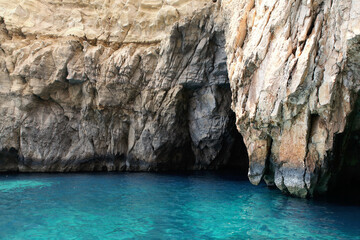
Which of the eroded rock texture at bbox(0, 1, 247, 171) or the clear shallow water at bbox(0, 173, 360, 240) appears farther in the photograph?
the eroded rock texture at bbox(0, 1, 247, 171)

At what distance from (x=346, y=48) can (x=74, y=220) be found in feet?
34.5

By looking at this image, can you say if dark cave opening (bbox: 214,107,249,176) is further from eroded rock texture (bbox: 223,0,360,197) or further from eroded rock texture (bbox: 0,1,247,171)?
eroded rock texture (bbox: 223,0,360,197)

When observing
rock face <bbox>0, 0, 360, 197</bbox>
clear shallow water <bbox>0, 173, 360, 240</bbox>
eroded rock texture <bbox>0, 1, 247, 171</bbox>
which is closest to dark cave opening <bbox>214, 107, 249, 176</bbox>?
rock face <bbox>0, 0, 360, 197</bbox>

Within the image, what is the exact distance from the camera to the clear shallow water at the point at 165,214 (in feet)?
29.0

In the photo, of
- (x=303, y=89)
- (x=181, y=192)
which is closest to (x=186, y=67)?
(x=181, y=192)

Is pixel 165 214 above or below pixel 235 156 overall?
below

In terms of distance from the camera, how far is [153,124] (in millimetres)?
23297

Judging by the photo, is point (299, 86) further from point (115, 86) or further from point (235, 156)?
point (235, 156)

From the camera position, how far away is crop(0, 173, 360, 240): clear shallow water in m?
8.85

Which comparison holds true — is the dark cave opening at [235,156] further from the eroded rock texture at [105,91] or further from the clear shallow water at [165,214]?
the clear shallow water at [165,214]

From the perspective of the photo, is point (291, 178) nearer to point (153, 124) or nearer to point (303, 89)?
point (303, 89)

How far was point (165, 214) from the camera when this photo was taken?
10891 millimetres

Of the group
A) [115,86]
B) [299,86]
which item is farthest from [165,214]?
[115,86]

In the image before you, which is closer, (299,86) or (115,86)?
(299,86)
